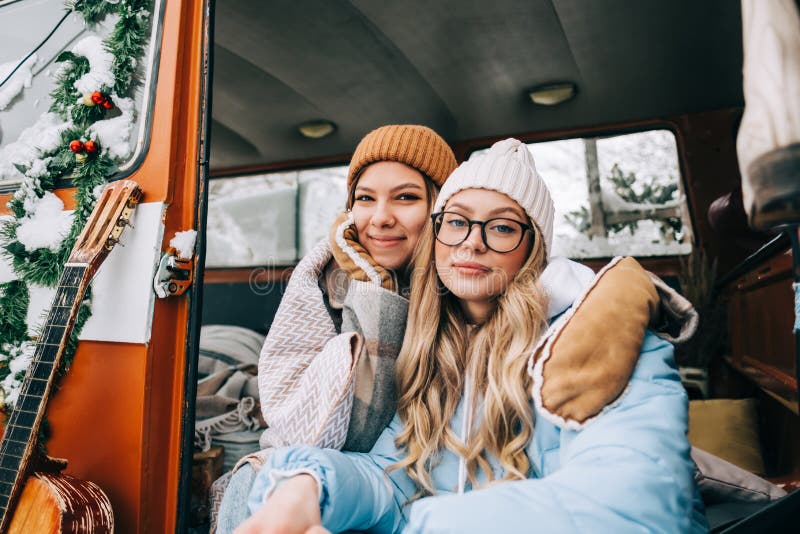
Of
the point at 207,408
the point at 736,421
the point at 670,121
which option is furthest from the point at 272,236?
the point at 736,421

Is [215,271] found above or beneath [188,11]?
beneath

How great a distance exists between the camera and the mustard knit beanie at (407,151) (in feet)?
6.02

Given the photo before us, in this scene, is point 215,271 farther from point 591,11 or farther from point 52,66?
point 591,11

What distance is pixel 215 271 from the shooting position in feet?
14.8

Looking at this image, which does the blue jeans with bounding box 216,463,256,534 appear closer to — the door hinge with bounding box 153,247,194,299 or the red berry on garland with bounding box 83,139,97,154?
the door hinge with bounding box 153,247,194,299

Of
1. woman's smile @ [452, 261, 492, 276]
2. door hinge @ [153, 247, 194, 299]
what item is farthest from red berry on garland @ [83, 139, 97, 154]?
woman's smile @ [452, 261, 492, 276]

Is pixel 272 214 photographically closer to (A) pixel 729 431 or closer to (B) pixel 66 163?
(B) pixel 66 163

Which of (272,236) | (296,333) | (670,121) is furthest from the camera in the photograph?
(272,236)

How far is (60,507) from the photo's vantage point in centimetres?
128

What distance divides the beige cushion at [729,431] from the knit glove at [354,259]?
→ 5.77 feet

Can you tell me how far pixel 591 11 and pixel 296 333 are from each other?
2158mm

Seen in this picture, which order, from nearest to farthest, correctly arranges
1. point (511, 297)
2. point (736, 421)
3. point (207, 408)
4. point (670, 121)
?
point (511, 297) → point (736, 421) → point (207, 408) → point (670, 121)

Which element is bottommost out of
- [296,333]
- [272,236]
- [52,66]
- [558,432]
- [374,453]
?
[374,453]

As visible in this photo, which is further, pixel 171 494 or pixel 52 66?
pixel 52 66
